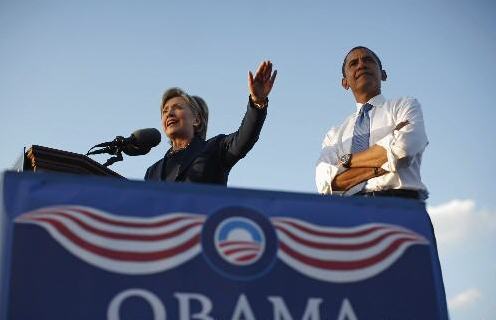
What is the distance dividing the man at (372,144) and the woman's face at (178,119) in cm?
72

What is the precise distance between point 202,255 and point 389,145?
132 centimetres

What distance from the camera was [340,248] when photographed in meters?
1.92

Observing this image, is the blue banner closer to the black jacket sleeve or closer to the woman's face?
the black jacket sleeve

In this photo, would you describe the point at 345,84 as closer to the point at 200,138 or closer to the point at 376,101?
the point at 376,101

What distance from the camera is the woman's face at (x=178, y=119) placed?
3.52 m

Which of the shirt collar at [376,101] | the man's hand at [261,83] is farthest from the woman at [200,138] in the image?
the shirt collar at [376,101]

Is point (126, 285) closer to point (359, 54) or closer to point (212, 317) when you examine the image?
point (212, 317)

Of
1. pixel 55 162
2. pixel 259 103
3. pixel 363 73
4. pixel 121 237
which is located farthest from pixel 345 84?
pixel 121 237

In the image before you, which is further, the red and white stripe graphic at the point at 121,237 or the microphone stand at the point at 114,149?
the microphone stand at the point at 114,149

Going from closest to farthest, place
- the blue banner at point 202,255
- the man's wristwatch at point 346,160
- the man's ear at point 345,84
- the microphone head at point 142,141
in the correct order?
the blue banner at point 202,255 < the man's wristwatch at point 346,160 < the man's ear at point 345,84 < the microphone head at point 142,141

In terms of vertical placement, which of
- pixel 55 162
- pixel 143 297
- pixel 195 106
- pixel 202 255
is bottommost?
pixel 143 297

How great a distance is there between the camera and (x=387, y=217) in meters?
2.02

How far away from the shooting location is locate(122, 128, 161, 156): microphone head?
3645 millimetres

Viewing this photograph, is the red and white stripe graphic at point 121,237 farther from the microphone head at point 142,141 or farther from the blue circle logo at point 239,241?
the microphone head at point 142,141
